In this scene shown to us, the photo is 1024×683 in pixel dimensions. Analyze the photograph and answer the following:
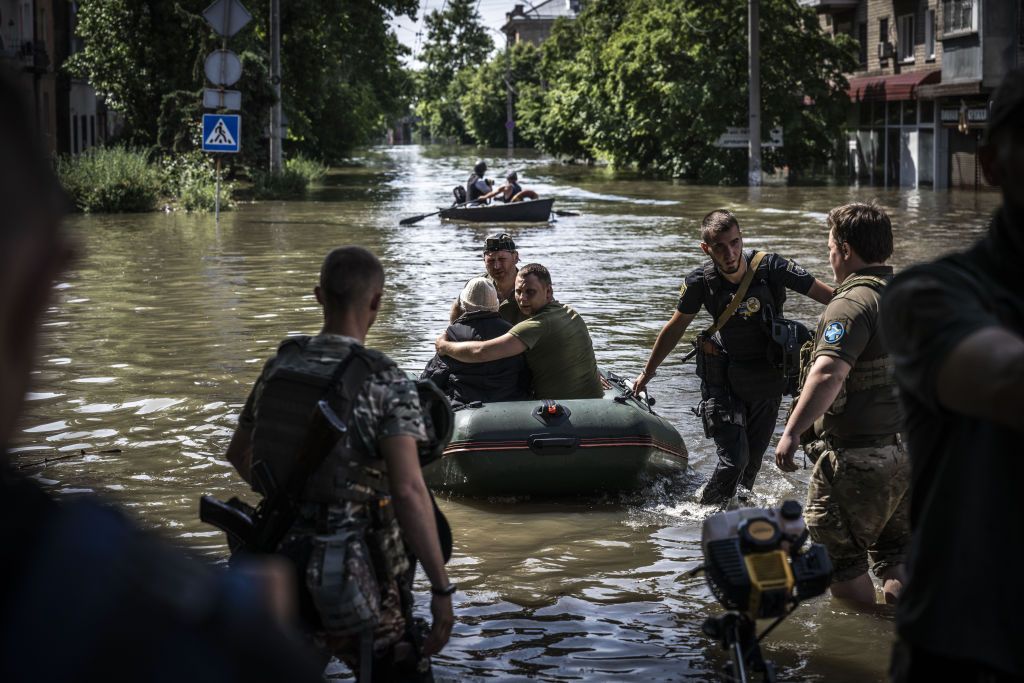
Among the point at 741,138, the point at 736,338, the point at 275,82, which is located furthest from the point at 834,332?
the point at 741,138

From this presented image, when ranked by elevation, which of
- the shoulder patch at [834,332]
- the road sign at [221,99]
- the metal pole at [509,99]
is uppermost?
the metal pole at [509,99]

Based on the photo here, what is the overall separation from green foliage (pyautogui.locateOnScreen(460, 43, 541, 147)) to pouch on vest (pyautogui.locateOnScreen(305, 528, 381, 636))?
10210 cm

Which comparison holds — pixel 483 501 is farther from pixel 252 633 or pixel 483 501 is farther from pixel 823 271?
pixel 823 271

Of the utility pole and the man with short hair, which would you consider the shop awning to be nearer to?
the utility pole

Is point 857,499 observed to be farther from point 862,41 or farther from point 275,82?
point 862,41

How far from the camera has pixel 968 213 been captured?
29.7 m

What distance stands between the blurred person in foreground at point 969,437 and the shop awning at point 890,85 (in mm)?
37619

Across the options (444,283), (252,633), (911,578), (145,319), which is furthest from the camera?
(444,283)

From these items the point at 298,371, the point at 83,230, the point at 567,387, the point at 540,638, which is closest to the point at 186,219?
the point at 83,230

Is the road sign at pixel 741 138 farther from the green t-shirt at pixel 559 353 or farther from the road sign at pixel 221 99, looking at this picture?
the green t-shirt at pixel 559 353

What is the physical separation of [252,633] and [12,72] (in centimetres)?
43

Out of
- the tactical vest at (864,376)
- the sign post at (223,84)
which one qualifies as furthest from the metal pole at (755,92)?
the tactical vest at (864,376)

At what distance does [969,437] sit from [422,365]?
10.5 meters

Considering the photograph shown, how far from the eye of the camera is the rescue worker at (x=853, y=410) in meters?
5.29
